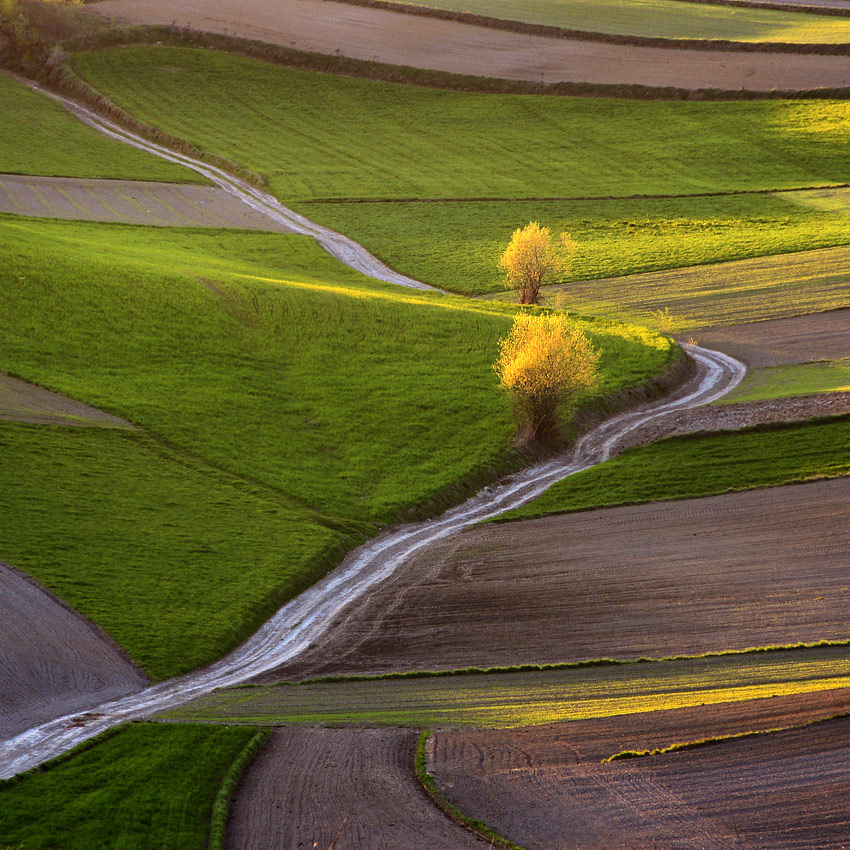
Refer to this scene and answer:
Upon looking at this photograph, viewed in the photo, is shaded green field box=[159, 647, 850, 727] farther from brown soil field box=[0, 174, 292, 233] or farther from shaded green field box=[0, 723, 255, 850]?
brown soil field box=[0, 174, 292, 233]

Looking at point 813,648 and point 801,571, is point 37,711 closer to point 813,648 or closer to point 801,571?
point 813,648

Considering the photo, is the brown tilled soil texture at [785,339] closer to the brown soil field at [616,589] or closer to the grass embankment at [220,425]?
the grass embankment at [220,425]

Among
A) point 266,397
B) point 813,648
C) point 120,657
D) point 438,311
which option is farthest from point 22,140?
point 813,648

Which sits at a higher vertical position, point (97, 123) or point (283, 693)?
point (97, 123)

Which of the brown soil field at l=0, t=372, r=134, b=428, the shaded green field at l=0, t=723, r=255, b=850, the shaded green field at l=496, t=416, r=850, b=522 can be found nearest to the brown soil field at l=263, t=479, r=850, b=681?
the shaded green field at l=496, t=416, r=850, b=522

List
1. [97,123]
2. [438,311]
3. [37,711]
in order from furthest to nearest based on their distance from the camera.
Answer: [97,123] < [438,311] < [37,711]

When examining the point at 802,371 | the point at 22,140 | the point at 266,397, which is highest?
the point at 22,140

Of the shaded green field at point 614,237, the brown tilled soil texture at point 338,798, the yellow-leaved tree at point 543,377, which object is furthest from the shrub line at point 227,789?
the shaded green field at point 614,237
